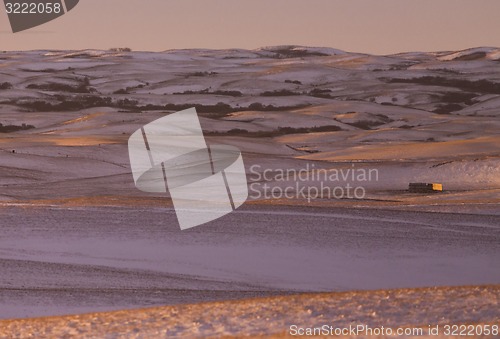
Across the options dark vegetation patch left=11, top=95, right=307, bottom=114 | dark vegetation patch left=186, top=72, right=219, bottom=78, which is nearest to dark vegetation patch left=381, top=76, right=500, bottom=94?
dark vegetation patch left=11, top=95, right=307, bottom=114

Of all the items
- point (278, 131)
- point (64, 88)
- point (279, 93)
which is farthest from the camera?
point (64, 88)

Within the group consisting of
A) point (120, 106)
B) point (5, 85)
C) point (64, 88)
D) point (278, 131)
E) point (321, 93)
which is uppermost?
point (5, 85)

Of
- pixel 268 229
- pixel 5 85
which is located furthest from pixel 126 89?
pixel 268 229

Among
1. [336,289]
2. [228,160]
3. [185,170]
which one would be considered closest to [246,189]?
[185,170]

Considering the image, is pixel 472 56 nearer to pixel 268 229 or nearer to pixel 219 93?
pixel 219 93

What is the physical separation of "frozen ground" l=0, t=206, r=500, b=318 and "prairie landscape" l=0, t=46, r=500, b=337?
0.02 meters

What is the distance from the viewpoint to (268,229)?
704 cm

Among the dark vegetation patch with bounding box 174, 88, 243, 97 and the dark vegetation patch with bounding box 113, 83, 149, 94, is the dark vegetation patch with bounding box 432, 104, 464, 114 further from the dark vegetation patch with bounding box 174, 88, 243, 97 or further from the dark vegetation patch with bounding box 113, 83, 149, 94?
the dark vegetation patch with bounding box 113, 83, 149, 94

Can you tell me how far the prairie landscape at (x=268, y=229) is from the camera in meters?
4.48

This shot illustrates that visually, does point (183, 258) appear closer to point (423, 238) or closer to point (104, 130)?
point (423, 238)

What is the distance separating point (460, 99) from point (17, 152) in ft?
59.5

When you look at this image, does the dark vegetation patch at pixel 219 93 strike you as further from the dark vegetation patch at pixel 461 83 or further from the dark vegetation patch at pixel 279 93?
the dark vegetation patch at pixel 461 83

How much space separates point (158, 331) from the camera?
12.7ft

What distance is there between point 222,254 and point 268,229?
88 cm
